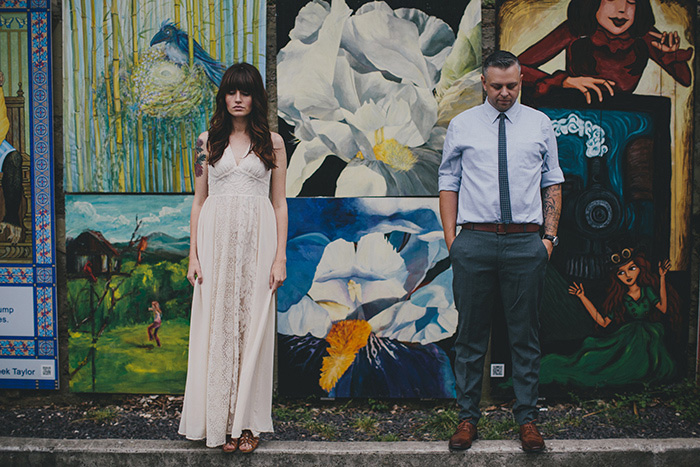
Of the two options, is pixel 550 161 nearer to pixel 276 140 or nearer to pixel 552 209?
pixel 552 209

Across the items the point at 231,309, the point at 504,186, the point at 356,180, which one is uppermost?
the point at 356,180

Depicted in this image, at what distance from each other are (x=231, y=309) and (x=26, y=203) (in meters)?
2.25

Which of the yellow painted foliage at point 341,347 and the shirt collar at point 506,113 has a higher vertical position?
the shirt collar at point 506,113

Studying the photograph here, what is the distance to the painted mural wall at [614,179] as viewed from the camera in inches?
161

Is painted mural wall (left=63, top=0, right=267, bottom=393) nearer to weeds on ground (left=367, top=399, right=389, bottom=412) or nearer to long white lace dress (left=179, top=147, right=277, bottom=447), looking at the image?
long white lace dress (left=179, top=147, right=277, bottom=447)

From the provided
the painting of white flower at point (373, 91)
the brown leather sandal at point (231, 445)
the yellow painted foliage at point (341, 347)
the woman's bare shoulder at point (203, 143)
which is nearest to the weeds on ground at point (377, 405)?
the yellow painted foliage at point (341, 347)

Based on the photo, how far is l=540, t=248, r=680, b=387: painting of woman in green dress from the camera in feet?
13.6

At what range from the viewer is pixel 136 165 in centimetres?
419

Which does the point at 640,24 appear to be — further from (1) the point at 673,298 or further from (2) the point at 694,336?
(2) the point at 694,336

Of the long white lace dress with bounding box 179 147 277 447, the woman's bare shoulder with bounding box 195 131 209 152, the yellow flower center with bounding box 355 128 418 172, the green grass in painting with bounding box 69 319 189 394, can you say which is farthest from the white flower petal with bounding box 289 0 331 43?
the green grass in painting with bounding box 69 319 189 394

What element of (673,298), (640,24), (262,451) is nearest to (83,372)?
(262,451)

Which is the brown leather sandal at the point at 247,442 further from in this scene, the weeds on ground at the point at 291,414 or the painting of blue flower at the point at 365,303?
the painting of blue flower at the point at 365,303

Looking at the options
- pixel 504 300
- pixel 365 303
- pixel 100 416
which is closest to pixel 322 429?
pixel 365 303

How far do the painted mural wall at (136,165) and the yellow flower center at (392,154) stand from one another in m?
1.04
